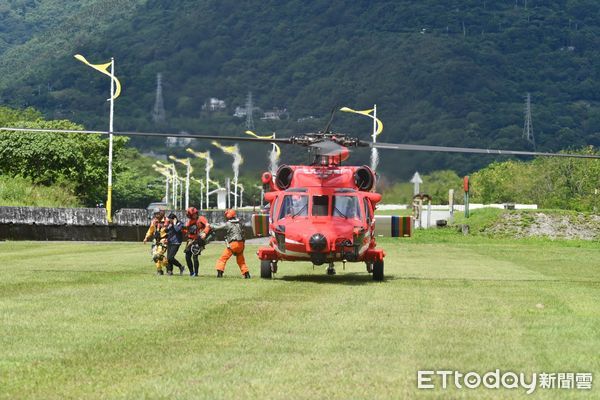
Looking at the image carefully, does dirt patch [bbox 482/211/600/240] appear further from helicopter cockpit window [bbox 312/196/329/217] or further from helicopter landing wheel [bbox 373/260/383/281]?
helicopter cockpit window [bbox 312/196/329/217]

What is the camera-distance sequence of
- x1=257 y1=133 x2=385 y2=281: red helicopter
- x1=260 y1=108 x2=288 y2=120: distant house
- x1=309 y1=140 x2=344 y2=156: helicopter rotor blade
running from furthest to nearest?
x1=260 y1=108 x2=288 y2=120: distant house, x1=309 y1=140 x2=344 y2=156: helicopter rotor blade, x1=257 y1=133 x2=385 y2=281: red helicopter

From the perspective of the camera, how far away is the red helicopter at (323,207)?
2959 cm

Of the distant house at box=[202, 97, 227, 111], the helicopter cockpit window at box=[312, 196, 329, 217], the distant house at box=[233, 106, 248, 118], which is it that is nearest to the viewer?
the helicopter cockpit window at box=[312, 196, 329, 217]

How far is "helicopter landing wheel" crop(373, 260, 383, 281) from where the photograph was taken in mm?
31203

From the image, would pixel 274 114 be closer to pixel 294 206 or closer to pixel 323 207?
pixel 294 206

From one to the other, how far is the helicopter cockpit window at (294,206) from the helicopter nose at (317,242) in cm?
129

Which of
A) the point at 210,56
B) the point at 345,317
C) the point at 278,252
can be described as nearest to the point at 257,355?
the point at 345,317

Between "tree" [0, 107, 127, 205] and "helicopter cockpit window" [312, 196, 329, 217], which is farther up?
"tree" [0, 107, 127, 205]

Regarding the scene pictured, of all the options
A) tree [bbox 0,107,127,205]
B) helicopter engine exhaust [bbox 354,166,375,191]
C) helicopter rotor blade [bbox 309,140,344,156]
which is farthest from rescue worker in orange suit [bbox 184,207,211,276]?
tree [bbox 0,107,127,205]

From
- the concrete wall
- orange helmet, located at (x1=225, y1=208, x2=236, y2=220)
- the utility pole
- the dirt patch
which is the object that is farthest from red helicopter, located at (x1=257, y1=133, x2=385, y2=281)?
the utility pole

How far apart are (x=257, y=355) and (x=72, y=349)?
2317 mm

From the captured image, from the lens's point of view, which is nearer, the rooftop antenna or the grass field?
the grass field

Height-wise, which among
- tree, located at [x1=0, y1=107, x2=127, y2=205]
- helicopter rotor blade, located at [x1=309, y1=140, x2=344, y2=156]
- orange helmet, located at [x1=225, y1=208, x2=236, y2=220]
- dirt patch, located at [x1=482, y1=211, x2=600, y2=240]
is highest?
tree, located at [x1=0, y1=107, x2=127, y2=205]

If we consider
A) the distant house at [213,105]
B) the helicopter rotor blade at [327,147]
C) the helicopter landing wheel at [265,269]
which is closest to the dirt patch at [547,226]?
the distant house at [213,105]
